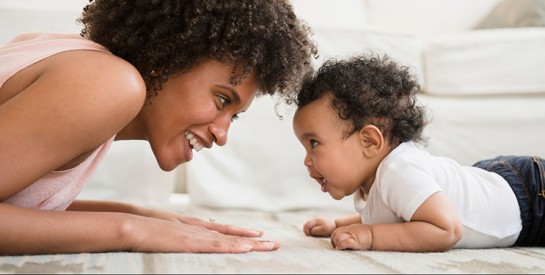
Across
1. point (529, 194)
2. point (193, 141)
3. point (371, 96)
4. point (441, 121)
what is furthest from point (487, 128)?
point (193, 141)

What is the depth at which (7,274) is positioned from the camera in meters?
0.75

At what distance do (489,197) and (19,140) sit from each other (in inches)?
29.8

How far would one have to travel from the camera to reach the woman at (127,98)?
2.91ft

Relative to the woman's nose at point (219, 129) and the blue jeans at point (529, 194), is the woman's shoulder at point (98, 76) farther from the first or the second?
the blue jeans at point (529, 194)

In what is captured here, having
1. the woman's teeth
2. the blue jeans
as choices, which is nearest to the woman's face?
the woman's teeth

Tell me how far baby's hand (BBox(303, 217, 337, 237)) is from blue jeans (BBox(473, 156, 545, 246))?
33 cm

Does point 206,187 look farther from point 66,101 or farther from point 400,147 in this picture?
point 66,101

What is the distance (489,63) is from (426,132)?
0.80ft

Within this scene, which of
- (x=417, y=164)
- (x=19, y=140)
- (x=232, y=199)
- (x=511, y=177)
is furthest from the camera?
(x=232, y=199)

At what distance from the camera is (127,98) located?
93cm

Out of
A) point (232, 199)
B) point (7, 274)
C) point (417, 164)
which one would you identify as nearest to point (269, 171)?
point (232, 199)

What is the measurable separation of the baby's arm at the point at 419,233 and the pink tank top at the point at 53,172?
41 cm

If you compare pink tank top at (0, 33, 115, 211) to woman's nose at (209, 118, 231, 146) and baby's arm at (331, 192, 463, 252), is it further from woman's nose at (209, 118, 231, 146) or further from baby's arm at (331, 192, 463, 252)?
baby's arm at (331, 192, 463, 252)

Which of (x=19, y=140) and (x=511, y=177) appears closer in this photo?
(x=19, y=140)
